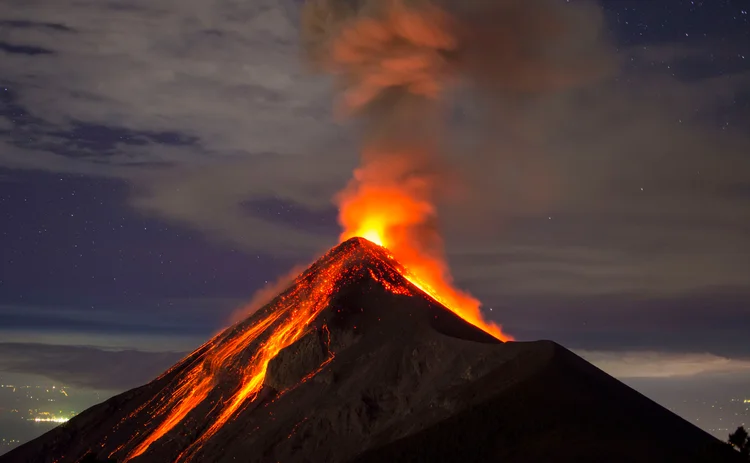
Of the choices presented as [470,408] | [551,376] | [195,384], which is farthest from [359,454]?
[195,384]

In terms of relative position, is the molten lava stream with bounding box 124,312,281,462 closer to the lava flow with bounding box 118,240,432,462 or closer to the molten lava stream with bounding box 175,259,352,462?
the lava flow with bounding box 118,240,432,462

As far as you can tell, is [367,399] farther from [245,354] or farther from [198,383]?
[198,383]

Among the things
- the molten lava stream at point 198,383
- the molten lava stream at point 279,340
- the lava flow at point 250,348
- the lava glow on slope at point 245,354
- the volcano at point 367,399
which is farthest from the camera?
the molten lava stream at point 198,383

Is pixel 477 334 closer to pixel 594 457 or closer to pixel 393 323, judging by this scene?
pixel 393 323

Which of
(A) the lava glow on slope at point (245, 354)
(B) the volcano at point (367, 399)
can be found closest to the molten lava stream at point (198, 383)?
(A) the lava glow on slope at point (245, 354)

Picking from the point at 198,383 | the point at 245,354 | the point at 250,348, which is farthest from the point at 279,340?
the point at 198,383

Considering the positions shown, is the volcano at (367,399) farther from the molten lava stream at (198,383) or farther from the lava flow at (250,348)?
the molten lava stream at (198,383)

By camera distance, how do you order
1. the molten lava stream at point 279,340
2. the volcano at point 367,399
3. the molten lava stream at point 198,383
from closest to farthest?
the volcano at point 367,399 < the molten lava stream at point 279,340 < the molten lava stream at point 198,383
